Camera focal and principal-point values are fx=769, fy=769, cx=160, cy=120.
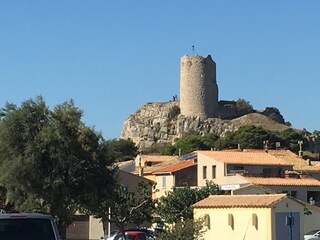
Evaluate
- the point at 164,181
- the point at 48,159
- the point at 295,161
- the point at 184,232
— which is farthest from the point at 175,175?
the point at 184,232

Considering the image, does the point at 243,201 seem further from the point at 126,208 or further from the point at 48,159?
the point at 48,159

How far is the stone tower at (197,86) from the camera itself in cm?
15075

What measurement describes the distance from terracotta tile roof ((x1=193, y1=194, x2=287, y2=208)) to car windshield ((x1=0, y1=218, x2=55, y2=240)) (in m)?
28.1

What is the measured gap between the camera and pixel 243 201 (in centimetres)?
4284

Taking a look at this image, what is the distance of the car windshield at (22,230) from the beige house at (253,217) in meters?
27.3

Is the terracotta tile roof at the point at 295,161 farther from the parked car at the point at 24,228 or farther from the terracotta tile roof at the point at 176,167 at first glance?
the parked car at the point at 24,228

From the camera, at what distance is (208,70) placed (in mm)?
152625

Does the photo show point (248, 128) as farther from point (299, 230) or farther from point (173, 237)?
point (173, 237)

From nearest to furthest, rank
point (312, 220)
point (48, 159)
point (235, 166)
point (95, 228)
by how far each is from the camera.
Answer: point (48, 159) → point (312, 220) → point (95, 228) → point (235, 166)

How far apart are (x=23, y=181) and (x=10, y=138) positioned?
2089 millimetres

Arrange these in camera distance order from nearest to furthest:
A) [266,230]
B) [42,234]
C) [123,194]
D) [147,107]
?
[42,234]
[266,230]
[123,194]
[147,107]

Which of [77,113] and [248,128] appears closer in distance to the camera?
[77,113]

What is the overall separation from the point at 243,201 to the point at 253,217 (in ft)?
4.06

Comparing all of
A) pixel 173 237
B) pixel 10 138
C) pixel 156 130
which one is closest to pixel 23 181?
pixel 10 138
